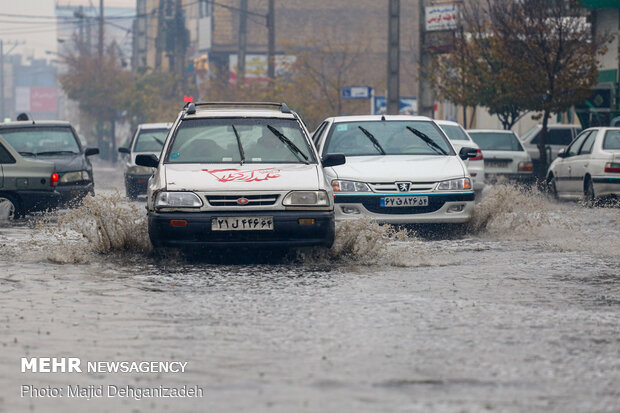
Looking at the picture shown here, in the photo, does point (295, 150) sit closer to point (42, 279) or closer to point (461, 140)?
point (42, 279)

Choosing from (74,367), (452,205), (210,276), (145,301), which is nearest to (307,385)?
(74,367)

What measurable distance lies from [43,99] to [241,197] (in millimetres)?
184624

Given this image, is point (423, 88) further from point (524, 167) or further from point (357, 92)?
point (357, 92)

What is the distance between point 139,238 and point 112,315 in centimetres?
415

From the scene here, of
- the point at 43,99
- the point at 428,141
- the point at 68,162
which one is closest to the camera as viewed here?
the point at 428,141

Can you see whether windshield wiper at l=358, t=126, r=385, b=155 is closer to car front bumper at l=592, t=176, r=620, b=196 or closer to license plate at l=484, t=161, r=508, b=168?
car front bumper at l=592, t=176, r=620, b=196

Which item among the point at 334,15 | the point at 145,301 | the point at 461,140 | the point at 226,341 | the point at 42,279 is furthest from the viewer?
the point at 334,15

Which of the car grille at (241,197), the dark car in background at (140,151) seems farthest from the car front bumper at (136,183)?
the car grille at (241,197)

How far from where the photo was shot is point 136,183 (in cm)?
2491

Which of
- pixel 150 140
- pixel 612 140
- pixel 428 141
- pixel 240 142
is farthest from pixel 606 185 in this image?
pixel 150 140

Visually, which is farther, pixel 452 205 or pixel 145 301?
pixel 452 205

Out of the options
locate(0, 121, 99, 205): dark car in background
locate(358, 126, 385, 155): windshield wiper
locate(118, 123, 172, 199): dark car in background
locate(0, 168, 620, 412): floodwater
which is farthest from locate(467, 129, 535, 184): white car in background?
locate(0, 168, 620, 412): floodwater

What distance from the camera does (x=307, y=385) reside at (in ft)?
19.8

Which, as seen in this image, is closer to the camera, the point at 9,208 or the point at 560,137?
the point at 9,208
